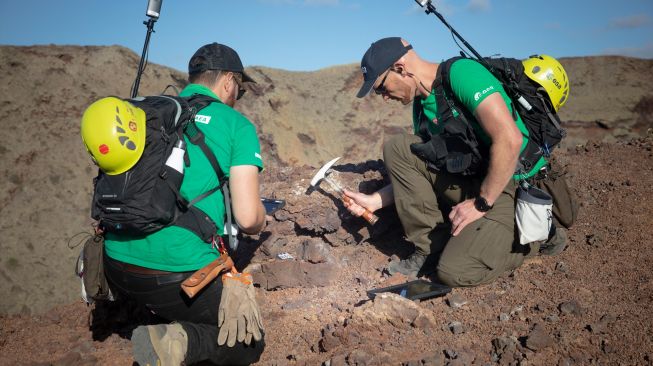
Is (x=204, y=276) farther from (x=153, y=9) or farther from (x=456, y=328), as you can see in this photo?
(x=153, y=9)

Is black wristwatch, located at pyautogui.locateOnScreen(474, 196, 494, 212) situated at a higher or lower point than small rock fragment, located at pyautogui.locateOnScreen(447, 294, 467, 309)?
higher

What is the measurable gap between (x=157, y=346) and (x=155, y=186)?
832mm

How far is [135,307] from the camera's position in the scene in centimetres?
403

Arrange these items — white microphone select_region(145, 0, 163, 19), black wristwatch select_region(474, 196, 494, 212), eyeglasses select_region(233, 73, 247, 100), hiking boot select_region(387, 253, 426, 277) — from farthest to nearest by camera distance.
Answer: hiking boot select_region(387, 253, 426, 277) < white microphone select_region(145, 0, 163, 19) < black wristwatch select_region(474, 196, 494, 212) < eyeglasses select_region(233, 73, 247, 100)

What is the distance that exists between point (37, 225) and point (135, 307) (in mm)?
1711

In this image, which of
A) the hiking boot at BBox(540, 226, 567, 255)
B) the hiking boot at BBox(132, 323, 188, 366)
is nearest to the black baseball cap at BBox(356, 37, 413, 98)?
the hiking boot at BBox(540, 226, 567, 255)

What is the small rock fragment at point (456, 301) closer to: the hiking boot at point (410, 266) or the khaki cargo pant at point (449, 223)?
the khaki cargo pant at point (449, 223)

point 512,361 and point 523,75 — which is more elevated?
point 523,75

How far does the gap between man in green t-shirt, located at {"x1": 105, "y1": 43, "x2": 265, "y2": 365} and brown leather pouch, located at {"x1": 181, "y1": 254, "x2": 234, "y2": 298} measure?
0.16 feet

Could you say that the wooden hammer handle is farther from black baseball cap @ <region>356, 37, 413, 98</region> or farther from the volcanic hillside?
black baseball cap @ <region>356, 37, 413, 98</region>

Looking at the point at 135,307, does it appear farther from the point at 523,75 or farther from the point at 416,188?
the point at 523,75

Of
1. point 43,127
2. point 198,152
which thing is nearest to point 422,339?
point 198,152

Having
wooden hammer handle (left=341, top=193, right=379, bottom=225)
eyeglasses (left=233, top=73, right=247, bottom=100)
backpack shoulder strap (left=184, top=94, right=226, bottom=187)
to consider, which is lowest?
wooden hammer handle (left=341, top=193, right=379, bottom=225)

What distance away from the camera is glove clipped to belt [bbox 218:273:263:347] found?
2.81 meters
